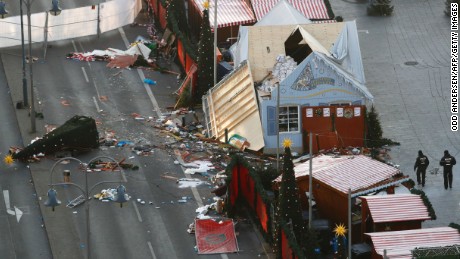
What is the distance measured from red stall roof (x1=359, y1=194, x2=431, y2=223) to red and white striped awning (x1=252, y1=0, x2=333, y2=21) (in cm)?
2608

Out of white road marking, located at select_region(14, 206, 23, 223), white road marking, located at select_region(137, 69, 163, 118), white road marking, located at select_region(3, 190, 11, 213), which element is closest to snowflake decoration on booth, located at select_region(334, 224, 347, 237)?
white road marking, located at select_region(14, 206, 23, 223)

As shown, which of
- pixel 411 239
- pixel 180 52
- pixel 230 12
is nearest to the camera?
pixel 411 239

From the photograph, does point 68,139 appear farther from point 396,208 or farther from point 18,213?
point 396,208

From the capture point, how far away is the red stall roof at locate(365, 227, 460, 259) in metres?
56.9

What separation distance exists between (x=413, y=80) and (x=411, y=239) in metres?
24.5

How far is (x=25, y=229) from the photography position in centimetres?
6494

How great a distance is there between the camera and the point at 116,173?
231ft

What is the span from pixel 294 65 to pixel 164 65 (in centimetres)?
1290

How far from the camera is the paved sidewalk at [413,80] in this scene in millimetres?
70000

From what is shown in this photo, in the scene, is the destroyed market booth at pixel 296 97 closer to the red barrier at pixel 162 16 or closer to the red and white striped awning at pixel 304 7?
the red and white striped awning at pixel 304 7

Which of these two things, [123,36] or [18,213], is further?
[123,36]

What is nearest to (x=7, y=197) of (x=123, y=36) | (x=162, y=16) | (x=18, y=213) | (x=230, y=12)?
(x=18, y=213)

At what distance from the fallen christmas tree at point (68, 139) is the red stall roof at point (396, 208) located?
16644 millimetres

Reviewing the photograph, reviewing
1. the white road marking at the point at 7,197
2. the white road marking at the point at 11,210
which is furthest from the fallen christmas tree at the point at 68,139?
the white road marking at the point at 11,210
